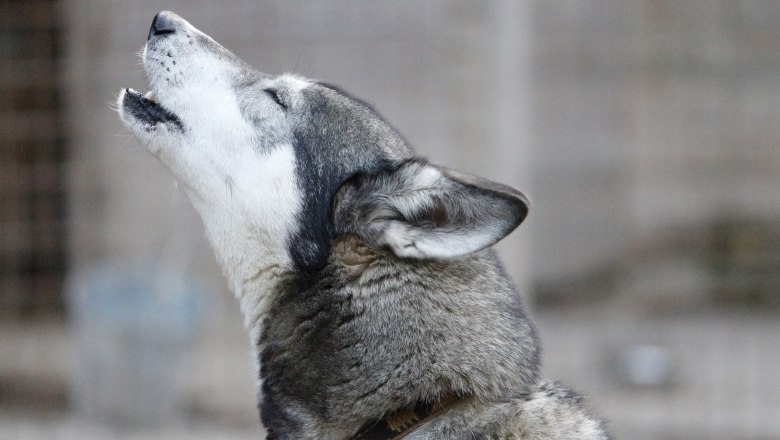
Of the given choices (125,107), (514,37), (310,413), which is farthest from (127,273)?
(310,413)

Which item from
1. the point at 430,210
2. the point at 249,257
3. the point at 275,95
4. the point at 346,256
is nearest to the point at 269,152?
the point at 275,95

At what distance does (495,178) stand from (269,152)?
12.7ft

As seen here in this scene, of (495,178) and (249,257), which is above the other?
(495,178)

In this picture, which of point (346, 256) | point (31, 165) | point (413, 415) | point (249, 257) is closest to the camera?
point (413, 415)

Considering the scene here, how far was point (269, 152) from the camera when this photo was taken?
3568 millimetres

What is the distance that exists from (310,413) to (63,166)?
20.0 ft

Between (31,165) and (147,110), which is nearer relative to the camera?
(147,110)

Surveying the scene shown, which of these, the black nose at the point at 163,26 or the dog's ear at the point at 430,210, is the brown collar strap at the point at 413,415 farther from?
the black nose at the point at 163,26

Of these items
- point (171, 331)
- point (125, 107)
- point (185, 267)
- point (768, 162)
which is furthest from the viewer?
point (768, 162)

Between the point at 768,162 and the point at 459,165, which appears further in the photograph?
the point at 768,162

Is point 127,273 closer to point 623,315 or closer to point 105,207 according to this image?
point 105,207

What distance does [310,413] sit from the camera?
321cm

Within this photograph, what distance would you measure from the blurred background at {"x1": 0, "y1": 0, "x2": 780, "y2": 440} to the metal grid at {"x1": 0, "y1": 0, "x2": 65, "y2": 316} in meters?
0.02

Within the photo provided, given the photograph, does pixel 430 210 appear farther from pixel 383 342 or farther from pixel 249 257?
pixel 249 257
